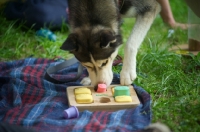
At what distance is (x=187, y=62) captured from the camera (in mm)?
3992

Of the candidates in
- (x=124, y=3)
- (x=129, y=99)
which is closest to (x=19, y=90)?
(x=129, y=99)

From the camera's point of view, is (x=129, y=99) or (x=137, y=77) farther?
(x=137, y=77)

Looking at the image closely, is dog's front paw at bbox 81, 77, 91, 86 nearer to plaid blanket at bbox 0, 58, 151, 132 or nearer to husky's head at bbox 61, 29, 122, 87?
plaid blanket at bbox 0, 58, 151, 132

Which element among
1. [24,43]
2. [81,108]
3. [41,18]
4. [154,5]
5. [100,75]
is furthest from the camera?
[41,18]

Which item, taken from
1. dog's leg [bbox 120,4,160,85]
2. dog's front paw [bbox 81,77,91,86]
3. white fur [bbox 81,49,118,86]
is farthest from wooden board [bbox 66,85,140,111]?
dog's front paw [bbox 81,77,91,86]

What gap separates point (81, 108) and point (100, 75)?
1.28 feet

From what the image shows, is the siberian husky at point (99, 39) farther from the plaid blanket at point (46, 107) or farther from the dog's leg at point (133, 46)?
the plaid blanket at point (46, 107)

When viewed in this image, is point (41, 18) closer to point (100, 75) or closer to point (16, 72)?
point (16, 72)

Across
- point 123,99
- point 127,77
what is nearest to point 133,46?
point 127,77

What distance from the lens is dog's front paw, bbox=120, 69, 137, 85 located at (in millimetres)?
3334

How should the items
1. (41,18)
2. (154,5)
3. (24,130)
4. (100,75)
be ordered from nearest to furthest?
(24,130) → (100,75) → (154,5) → (41,18)

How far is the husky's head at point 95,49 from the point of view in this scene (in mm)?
3033

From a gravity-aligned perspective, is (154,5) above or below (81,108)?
above

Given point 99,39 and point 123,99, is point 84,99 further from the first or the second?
point 99,39
